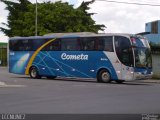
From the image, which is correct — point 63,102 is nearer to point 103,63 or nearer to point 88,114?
point 88,114

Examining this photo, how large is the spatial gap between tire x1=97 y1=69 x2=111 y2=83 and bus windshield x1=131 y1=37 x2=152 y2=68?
2137mm

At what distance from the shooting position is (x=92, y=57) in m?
33.8

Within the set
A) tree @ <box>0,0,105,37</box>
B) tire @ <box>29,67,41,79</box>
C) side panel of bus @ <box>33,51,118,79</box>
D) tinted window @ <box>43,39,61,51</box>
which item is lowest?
tire @ <box>29,67,41,79</box>

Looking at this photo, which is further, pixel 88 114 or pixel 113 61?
pixel 113 61

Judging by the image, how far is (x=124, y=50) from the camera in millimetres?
32000

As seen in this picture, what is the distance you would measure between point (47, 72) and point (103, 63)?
224 inches

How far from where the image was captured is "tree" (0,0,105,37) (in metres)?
67.8

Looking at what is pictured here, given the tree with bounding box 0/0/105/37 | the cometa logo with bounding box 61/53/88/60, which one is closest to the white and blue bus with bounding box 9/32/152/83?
the cometa logo with bounding box 61/53/88/60

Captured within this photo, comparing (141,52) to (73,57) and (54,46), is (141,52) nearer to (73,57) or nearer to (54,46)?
(73,57)

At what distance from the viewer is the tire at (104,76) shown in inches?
1296

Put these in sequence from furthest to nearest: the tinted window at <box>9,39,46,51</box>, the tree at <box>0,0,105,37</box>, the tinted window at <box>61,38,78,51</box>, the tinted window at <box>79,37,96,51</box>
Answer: the tree at <box>0,0,105,37</box> → the tinted window at <box>9,39,46,51</box> → the tinted window at <box>61,38,78,51</box> → the tinted window at <box>79,37,96,51</box>

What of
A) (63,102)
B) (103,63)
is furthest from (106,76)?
(63,102)

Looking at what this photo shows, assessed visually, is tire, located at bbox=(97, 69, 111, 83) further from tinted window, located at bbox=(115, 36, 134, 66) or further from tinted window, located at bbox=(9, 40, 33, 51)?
tinted window, located at bbox=(9, 40, 33, 51)

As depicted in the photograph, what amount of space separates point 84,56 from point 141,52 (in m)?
4.11
